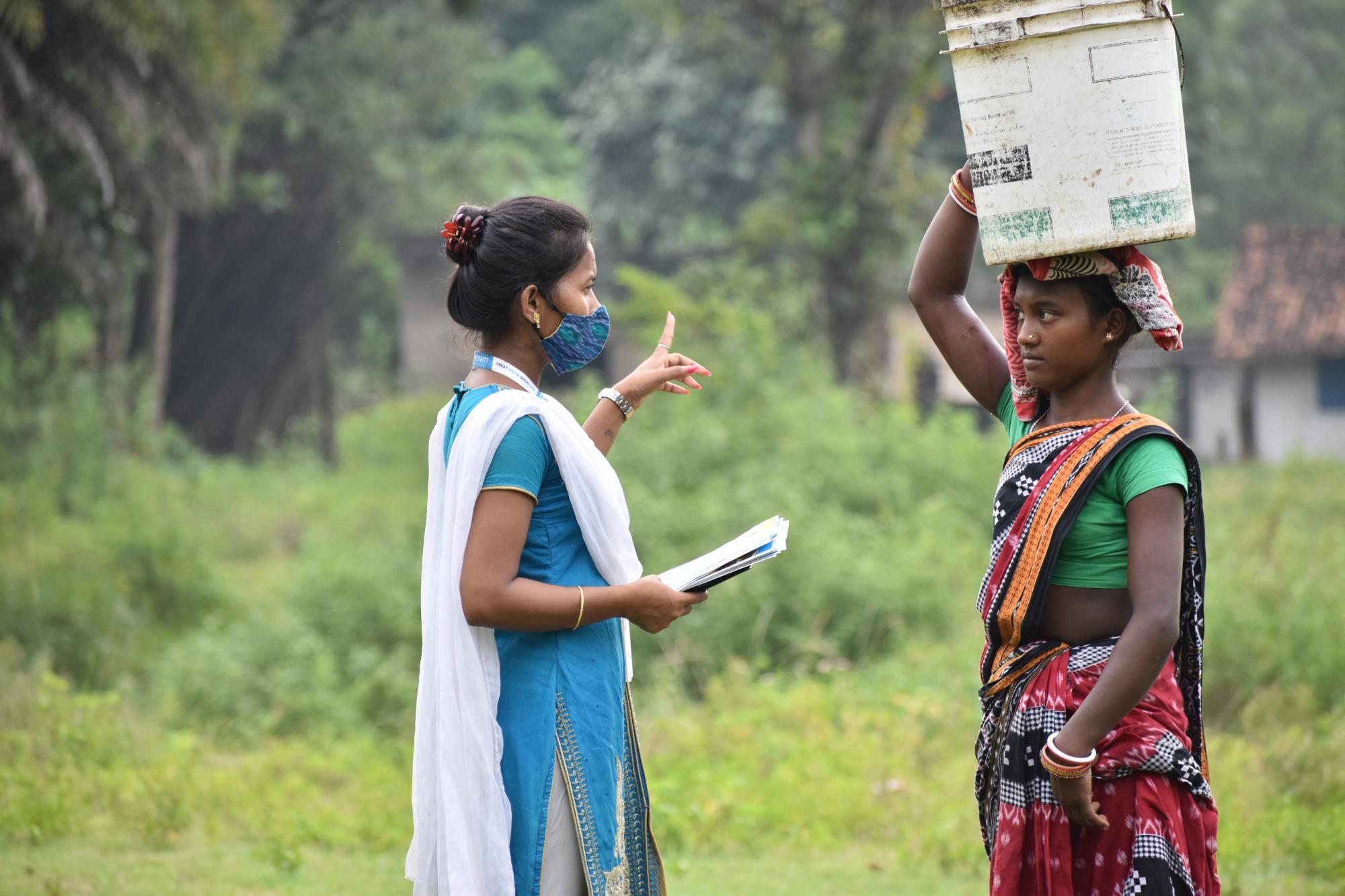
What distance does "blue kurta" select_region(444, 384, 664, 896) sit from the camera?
276cm

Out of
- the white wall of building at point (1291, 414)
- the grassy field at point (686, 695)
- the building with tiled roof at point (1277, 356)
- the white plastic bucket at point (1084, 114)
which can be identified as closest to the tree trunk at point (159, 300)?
the grassy field at point (686, 695)

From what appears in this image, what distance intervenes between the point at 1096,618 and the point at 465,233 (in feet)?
4.75

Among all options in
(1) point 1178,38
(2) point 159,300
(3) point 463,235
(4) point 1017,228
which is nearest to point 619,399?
(3) point 463,235

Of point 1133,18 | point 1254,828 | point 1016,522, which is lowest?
point 1254,828

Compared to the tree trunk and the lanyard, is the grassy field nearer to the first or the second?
the lanyard

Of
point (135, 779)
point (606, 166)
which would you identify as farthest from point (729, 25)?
point (135, 779)

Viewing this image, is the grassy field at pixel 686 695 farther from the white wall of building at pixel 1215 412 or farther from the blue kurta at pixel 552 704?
the white wall of building at pixel 1215 412

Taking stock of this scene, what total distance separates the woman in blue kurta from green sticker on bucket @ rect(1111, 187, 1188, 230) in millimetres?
1059

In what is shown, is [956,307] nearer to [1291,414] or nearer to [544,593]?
[544,593]

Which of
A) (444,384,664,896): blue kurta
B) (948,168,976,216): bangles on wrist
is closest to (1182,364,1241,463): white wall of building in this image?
(948,168,976,216): bangles on wrist

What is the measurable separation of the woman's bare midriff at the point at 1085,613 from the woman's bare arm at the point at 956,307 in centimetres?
53

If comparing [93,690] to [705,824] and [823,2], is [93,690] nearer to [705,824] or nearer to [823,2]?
[705,824]

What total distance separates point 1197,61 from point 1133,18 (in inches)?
1027

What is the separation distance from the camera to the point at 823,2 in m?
17.6
